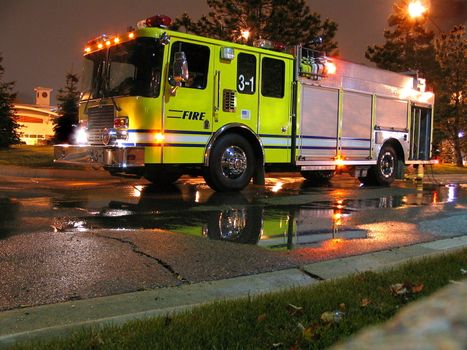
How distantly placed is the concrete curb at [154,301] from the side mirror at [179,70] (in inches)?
190

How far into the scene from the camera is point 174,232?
644 centimetres

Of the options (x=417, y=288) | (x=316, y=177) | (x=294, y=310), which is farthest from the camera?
(x=316, y=177)

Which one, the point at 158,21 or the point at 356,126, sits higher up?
the point at 158,21

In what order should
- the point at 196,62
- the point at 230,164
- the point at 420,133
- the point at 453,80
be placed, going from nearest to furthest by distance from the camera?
the point at 196,62
the point at 230,164
the point at 420,133
the point at 453,80

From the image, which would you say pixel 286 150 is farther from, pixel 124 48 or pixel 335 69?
pixel 124 48

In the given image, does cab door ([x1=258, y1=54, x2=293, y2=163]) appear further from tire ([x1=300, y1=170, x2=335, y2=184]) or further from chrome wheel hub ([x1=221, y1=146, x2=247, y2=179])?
tire ([x1=300, y1=170, x2=335, y2=184])

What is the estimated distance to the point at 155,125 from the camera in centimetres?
929

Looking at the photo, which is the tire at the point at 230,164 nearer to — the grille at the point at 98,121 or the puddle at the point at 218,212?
the puddle at the point at 218,212

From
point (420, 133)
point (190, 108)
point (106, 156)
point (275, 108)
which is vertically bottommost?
point (106, 156)

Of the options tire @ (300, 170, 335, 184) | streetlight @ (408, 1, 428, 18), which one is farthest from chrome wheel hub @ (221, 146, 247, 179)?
tire @ (300, 170, 335, 184)

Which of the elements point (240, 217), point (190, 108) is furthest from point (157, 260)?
point (190, 108)

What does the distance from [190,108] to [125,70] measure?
1.41 m

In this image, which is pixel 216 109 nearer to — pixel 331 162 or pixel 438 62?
pixel 331 162

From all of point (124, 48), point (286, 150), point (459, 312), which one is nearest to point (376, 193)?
point (286, 150)
